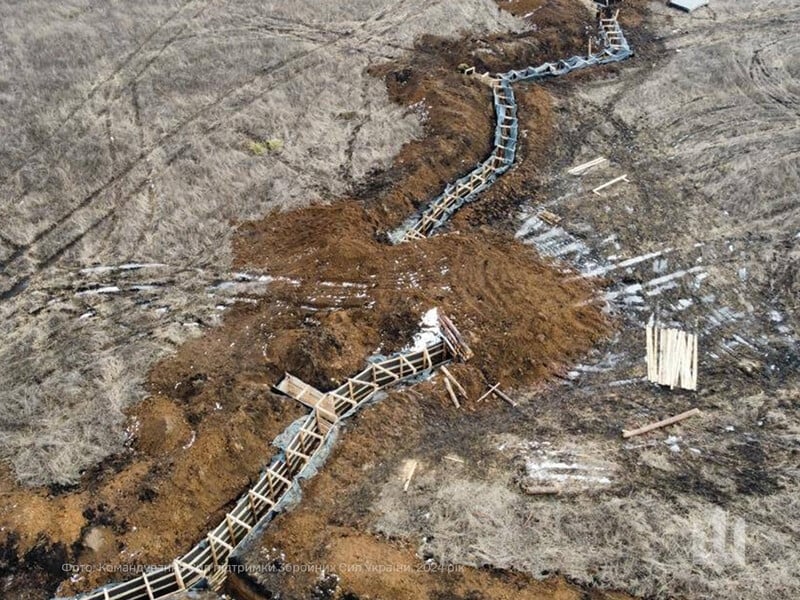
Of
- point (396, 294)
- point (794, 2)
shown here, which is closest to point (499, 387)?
point (396, 294)

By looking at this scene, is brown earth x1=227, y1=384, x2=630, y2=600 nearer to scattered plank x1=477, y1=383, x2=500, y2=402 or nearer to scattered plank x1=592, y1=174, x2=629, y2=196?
scattered plank x1=477, y1=383, x2=500, y2=402

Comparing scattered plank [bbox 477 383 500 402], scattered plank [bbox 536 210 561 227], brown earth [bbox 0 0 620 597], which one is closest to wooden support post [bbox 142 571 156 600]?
brown earth [bbox 0 0 620 597]

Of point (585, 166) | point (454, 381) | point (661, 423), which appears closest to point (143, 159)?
point (454, 381)

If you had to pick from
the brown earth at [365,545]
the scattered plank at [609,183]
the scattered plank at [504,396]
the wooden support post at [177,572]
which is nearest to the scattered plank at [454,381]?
the scattered plank at [504,396]

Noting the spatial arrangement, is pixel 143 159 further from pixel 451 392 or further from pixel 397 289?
pixel 451 392

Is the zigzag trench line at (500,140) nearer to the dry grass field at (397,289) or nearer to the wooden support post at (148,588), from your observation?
the dry grass field at (397,289)
